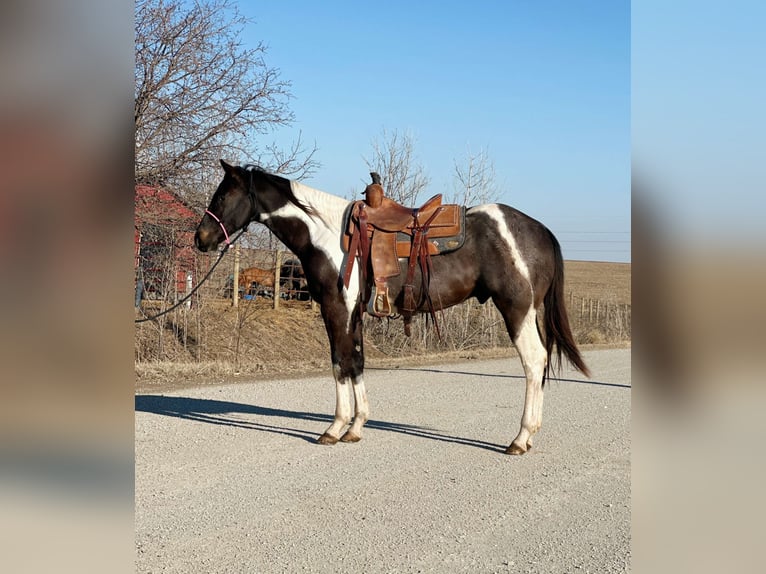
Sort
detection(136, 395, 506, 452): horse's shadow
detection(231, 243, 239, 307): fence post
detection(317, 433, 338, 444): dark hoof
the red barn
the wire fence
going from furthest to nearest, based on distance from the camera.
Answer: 1. detection(231, 243, 239, 307): fence post
2. the wire fence
3. the red barn
4. detection(136, 395, 506, 452): horse's shadow
5. detection(317, 433, 338, 444): dark hoof

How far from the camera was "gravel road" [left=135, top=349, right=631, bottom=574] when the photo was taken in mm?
3908

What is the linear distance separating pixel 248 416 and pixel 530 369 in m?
3.49

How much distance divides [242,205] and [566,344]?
3338 millimetres

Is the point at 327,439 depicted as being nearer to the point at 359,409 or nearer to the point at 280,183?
the point at 359,409

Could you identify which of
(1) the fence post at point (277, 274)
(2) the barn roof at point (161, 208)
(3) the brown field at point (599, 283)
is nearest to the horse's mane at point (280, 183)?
(2) the barn roof at point (161, 208)

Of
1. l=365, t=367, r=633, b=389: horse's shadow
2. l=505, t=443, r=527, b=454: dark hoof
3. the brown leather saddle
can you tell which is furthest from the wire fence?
l=505, t=443, r=527, b=454: dark hoof

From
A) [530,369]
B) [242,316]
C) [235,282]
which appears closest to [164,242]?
[242,316]

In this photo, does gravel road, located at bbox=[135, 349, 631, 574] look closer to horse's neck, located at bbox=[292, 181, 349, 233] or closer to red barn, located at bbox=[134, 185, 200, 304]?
horse's neck, located at bbox=[292, 181, 349, 233]

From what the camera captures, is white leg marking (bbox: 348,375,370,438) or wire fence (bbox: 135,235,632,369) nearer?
white leg marking (bbox: 348,375,370,438)

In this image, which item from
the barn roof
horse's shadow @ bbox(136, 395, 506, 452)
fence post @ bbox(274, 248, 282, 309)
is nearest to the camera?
horse's shadow @ bbox(136, 395, 506, 452)

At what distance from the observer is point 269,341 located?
17.4m

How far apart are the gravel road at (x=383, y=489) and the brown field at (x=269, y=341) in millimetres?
3528

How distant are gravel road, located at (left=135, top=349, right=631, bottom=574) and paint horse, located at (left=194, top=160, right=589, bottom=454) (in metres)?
0.66
